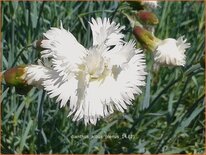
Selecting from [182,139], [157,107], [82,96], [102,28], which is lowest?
[182,139]

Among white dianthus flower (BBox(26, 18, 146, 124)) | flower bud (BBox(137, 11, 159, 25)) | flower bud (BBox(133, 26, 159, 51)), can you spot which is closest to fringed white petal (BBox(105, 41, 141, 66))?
white dianthus flower (BBox(26, 18, 146, 124))

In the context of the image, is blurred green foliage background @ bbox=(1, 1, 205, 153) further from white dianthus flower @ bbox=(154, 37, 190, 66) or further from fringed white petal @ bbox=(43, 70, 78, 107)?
fringed white petal @ bbox=(43, 70, 78, 107)

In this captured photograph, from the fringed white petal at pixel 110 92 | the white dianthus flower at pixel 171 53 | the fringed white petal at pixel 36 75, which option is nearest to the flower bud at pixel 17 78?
the fringed white petal at pixel 36 75

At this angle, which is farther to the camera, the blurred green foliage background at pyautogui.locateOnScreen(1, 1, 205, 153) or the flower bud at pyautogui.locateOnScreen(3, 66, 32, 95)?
the blurred green foliage background at pyautogui.locateOnScreen(1, 1, 205, 153)

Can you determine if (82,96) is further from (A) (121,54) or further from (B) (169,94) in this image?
(B) (169,94)

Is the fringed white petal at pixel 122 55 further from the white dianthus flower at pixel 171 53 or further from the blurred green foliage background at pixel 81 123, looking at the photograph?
the blurred green foliage background at pixel 81 123

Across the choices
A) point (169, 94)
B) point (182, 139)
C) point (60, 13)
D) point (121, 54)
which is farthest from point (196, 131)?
point (121, 54)
